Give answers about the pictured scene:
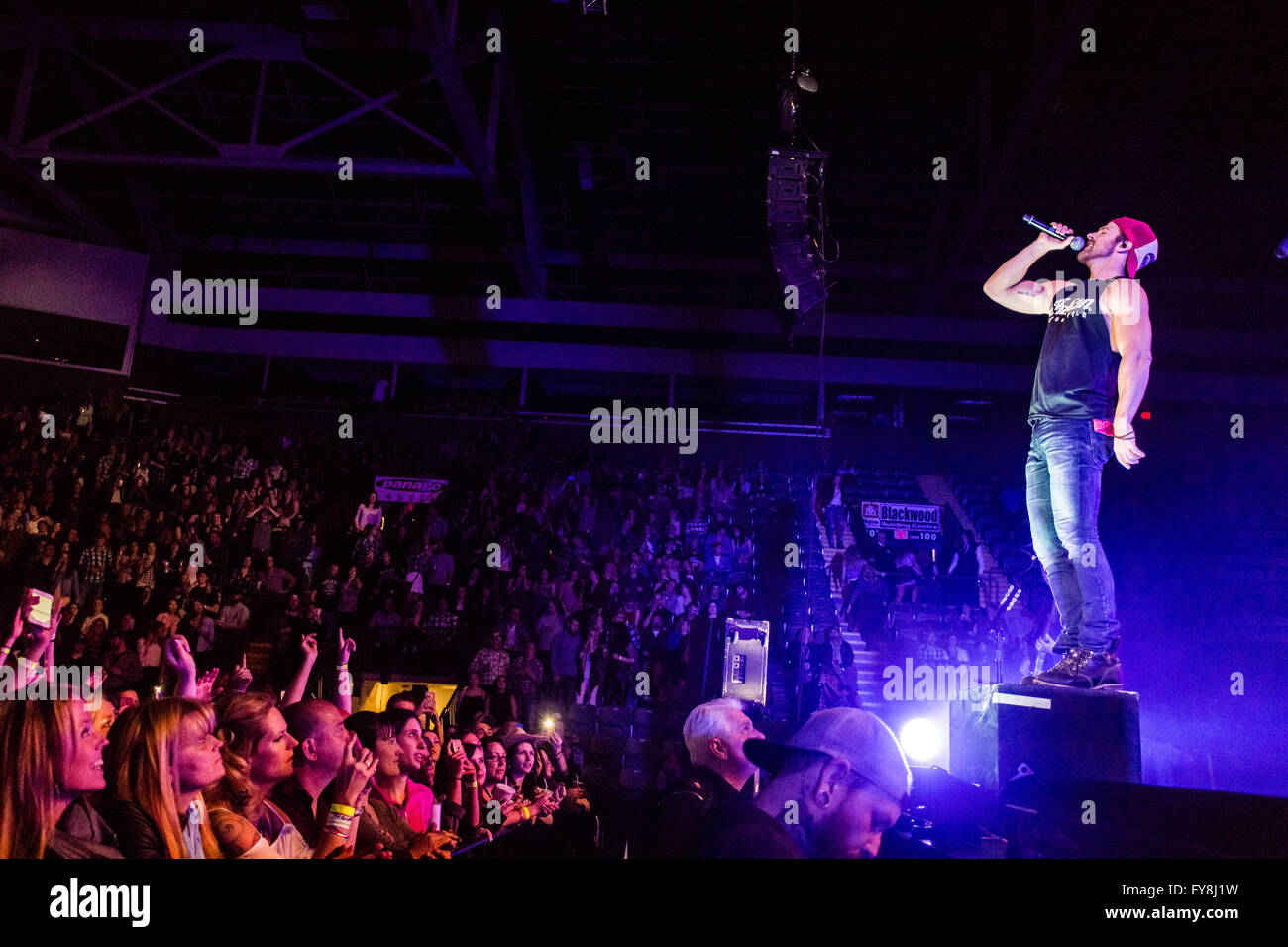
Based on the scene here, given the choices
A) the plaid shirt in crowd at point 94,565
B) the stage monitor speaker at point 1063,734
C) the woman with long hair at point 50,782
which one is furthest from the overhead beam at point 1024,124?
the plaid shirt in crowd at point 94,565

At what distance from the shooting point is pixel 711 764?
110 inches

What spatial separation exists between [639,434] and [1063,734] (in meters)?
15.0

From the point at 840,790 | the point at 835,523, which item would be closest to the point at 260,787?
the point at 840,790

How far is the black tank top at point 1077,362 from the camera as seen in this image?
3.58m

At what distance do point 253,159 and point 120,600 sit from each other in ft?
21.3

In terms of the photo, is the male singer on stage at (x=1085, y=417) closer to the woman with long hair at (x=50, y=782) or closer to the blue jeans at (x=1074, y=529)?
the blue jeans at (x=1074, y=529)

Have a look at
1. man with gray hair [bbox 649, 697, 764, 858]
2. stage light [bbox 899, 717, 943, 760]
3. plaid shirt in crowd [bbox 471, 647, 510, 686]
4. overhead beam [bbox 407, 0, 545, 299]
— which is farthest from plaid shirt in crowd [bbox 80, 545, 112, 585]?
man with gray hair [bbox 649, 697, 764, 858]

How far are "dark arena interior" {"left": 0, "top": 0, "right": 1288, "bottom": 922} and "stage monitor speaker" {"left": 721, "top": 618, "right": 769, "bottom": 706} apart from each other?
A: 2.2 inches

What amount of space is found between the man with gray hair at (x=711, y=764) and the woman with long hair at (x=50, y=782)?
166cm

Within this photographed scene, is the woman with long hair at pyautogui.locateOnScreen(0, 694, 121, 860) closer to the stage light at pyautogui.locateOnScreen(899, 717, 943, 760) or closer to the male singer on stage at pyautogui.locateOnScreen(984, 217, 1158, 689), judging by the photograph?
the male singer on stage at pyautogui.locateOnScreen(984, 217, 1158, 689)

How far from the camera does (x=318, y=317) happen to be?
18.5 metres

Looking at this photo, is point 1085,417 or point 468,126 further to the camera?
point 468,126

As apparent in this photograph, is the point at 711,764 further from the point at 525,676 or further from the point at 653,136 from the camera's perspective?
the point at 653,136
